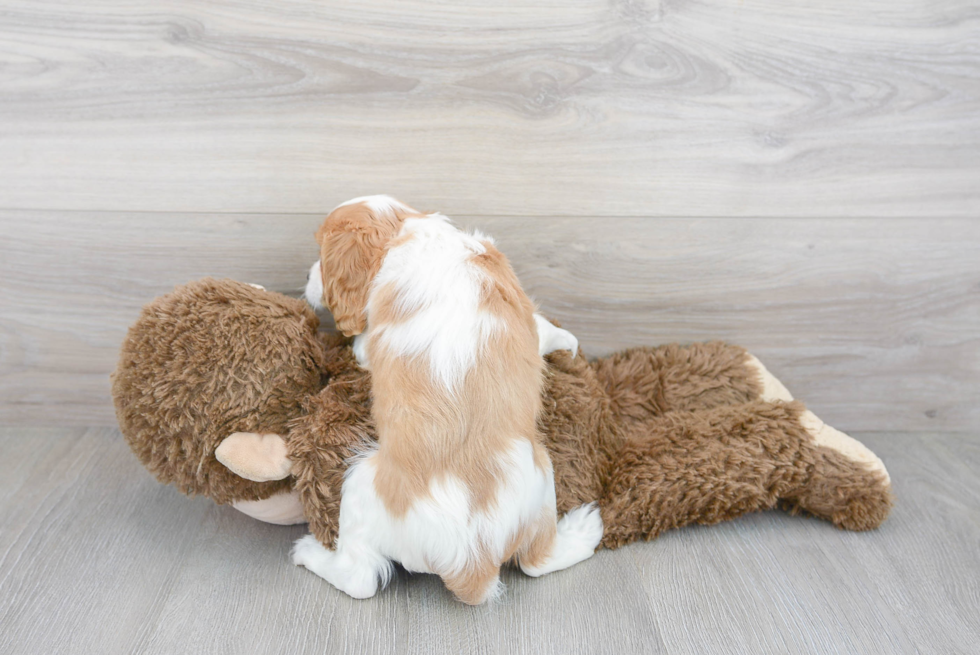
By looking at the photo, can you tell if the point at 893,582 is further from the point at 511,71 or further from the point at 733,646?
the point at 511,71

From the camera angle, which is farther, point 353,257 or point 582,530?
point 582,530

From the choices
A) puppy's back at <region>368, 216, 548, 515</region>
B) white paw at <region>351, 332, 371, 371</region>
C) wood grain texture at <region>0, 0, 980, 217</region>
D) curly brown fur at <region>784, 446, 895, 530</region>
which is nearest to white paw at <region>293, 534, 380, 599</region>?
puppy's back at <region>368, 216, 548, 515</region>

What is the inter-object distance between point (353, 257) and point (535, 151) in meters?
0.41

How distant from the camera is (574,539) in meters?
1.01

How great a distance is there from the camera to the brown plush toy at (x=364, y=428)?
0.95 m

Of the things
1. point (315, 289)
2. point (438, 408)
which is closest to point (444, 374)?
point (438, 408)

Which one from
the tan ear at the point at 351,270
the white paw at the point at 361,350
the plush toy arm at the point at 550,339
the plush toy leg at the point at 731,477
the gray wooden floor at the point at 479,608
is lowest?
the gray wooden floor at the point at 479,608

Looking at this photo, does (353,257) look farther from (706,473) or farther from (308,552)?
(706,473)

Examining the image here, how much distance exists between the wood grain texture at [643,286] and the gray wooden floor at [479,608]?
0.25 metres

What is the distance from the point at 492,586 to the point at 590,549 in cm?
18

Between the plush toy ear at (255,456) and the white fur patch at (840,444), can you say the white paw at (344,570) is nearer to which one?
the plush toy ear at (255,456)

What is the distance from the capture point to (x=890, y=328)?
131cm

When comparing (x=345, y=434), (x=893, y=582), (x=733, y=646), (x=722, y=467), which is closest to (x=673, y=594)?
(x=733, y=646)

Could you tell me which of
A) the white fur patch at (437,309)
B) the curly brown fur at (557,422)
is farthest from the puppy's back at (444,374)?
the curly brown fur at (557,422)
